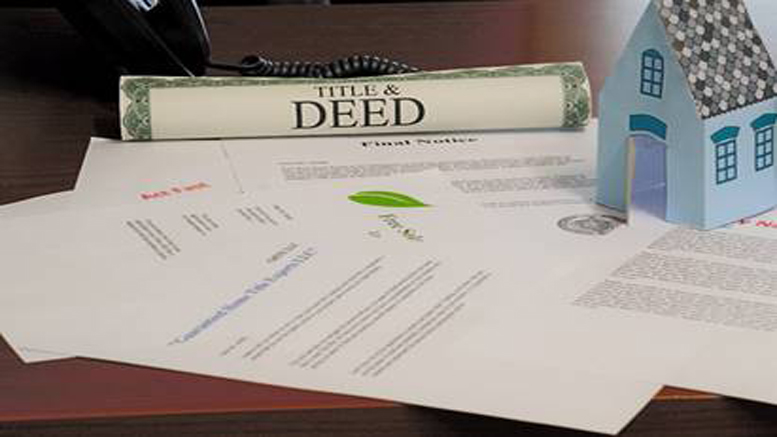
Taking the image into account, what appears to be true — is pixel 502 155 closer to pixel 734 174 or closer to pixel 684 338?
pixel 734 174

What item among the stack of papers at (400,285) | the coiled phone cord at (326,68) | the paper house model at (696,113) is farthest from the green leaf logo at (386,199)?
the coiled phone cord at (326,68)

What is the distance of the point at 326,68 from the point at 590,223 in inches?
15.9

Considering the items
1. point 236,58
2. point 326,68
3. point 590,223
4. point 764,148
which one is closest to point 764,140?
point 764,148

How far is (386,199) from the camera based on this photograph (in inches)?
36.5

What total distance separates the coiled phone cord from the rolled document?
0.11 meters

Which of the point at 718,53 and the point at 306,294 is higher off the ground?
the point at 718,53

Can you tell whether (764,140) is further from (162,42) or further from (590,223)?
(162,42)

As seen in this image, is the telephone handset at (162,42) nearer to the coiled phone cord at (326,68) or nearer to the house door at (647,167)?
the coiled phone cord at (326,68)

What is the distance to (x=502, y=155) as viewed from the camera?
40.7 inches

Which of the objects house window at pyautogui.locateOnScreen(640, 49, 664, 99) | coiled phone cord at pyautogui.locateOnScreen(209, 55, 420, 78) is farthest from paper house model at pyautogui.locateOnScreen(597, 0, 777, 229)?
coiled phone cord at pyautogui.locateOnScreen(209, 55, 420, 78)

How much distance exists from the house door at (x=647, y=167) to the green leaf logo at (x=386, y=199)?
13 cm

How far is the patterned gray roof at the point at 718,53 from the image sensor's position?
0.85 m

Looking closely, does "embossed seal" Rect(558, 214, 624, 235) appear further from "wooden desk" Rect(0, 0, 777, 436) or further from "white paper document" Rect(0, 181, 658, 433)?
"wooden desk" Rect(0, 0, 777, 436)

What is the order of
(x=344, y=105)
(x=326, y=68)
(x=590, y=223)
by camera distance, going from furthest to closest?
(x=326, y=68)
(x=344, y=105)
(x=590, y=223)
